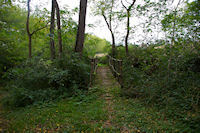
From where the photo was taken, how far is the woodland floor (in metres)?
3.83

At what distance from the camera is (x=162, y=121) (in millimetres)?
4035

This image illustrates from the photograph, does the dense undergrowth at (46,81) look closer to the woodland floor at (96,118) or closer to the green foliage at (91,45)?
the woodland floor at (96,118)

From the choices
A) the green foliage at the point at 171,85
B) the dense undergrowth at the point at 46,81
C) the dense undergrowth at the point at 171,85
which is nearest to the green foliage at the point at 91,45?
the dense undergrowth at the point at 46,81

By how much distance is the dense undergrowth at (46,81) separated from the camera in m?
6.91

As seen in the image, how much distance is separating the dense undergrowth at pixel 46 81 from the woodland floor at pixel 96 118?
72 cm

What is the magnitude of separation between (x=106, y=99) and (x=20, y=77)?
4.81 metres

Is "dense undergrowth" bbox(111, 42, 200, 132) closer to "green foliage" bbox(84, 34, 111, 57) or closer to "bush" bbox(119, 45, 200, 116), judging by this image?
"bush" bbox(119, 45, 200, 116)

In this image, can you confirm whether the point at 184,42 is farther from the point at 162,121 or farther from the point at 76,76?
the point at 76,76

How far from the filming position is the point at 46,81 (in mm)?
7875

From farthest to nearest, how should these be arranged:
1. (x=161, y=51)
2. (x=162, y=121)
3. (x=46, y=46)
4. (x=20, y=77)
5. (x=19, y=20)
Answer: (x=19, y=20), (x=46, y=46), (x=20, y=77), (x=161, y=51), (x=162, y=121)

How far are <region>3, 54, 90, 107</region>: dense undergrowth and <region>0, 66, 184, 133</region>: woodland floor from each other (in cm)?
72

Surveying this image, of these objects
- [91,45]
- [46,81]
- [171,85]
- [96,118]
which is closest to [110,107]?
[96,118]

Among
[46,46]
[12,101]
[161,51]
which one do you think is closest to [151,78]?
[161,51]

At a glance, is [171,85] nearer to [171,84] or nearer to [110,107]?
[171,84]
